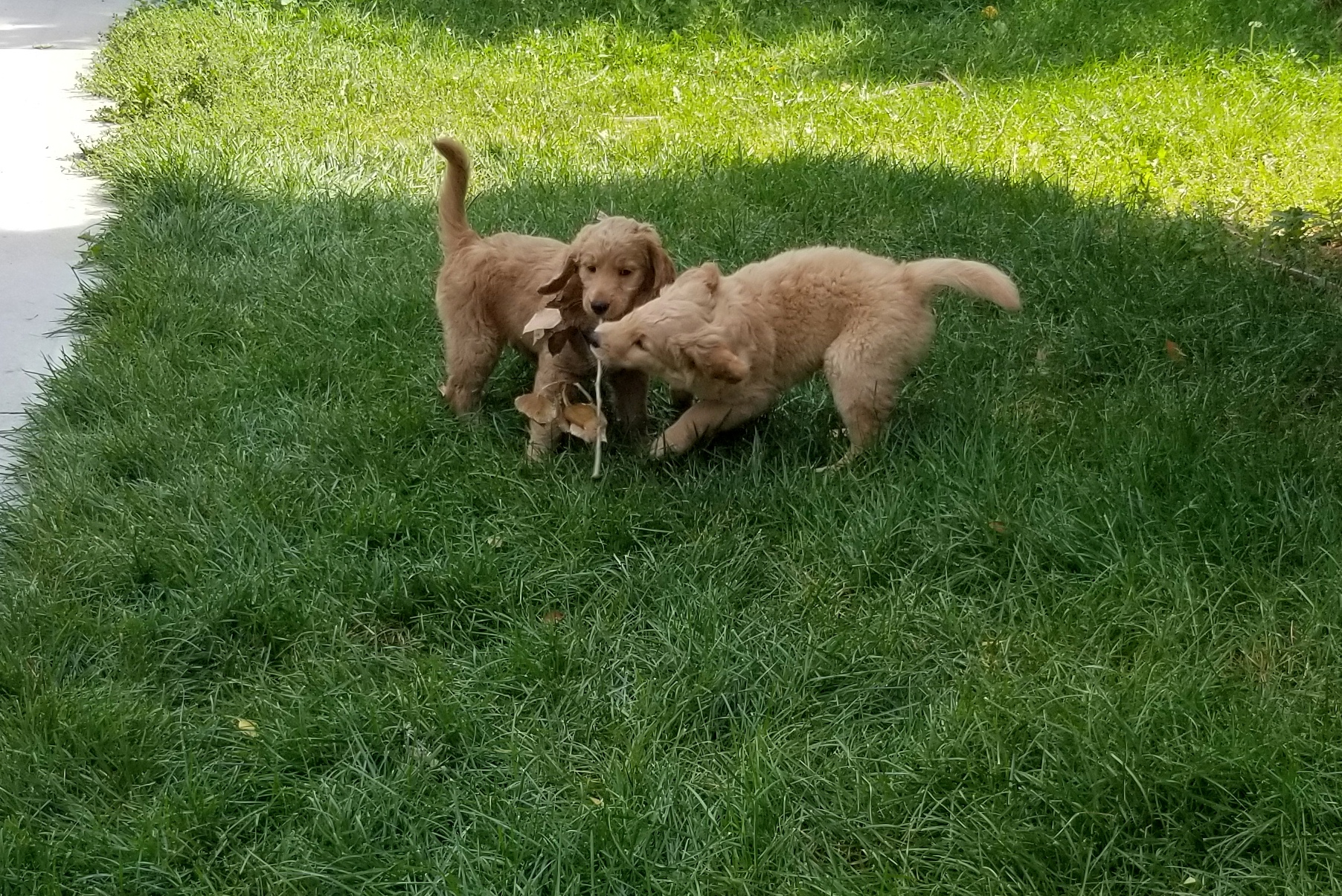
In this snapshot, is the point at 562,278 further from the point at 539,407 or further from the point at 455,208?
the point at 455,208

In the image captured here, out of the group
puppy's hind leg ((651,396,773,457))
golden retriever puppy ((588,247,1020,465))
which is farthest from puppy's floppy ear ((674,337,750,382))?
puppy's hind leg ((651,396,773,457))

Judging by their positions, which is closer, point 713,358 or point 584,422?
point 713,358

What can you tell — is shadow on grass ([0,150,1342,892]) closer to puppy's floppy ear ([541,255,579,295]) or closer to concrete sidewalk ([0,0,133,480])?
concrete sidewalk ([0,0,133,480])

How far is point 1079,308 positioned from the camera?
181 inches

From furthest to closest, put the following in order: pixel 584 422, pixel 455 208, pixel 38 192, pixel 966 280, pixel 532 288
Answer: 1. pixel 38 192
2. pixel 455 208
3. pixel 532 288
4. pixel 584 422
5. pixel 966 280

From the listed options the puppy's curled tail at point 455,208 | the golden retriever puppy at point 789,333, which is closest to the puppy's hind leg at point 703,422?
the golden retriever puppy at point 789,333

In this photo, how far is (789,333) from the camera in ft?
12.7

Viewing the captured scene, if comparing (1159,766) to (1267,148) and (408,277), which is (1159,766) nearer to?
(408,277)

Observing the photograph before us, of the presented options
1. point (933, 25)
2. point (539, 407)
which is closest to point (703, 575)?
point (539, 407)

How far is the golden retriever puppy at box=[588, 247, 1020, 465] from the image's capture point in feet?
11.9

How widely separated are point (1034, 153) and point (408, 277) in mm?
3398

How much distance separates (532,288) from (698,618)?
1504 millimetres

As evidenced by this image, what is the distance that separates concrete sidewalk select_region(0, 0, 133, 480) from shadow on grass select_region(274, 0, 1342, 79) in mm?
2047

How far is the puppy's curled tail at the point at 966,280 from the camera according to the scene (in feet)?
11.9
